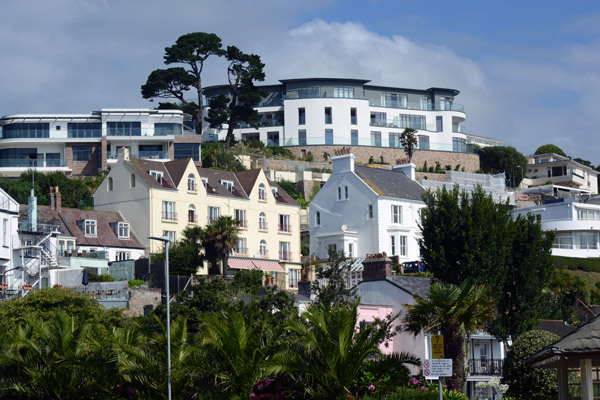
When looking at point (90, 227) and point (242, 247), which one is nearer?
point (90, 227)

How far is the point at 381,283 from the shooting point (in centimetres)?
5084

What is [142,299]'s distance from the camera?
5941 cm

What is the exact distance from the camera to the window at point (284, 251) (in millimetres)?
85062

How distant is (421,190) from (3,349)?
179 feet

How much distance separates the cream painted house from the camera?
79125 millimetres

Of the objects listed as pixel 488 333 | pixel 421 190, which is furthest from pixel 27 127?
pixel 488 333

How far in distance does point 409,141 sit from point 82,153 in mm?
37849

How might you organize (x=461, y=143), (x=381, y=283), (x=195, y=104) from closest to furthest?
(x=381, y=283)
(x=195, y=104)
(x=461, y=143)

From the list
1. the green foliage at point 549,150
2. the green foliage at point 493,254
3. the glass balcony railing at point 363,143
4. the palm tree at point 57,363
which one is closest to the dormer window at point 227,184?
the green foliage at point 493,254

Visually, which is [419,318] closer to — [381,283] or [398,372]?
[398,372]

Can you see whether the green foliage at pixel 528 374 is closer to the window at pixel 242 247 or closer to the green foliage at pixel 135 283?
the green foliage at pixel 135 283

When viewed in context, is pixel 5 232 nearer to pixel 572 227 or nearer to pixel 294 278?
pixel 294 278

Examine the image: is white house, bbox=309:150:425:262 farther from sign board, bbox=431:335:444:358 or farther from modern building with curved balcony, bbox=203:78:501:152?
sign board, bbox=431:335:444:358

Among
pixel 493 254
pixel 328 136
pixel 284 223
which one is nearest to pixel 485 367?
pixel 493 254
